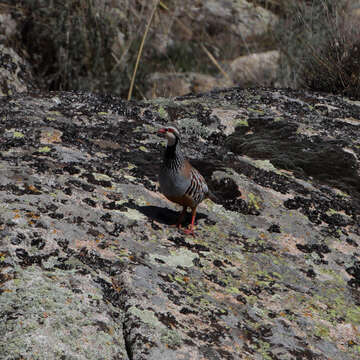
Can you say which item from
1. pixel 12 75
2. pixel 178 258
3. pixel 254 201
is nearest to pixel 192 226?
pixel 178 258

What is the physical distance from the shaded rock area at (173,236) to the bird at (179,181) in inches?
9.3

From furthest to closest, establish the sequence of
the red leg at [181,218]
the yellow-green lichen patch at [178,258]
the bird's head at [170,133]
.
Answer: the bird's head at [170,133], the red leg at [181,218], the yellow-green lichen patch at [178,258]

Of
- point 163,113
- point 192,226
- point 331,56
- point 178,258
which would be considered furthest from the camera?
point 331,56

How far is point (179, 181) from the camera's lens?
4863 millimetres

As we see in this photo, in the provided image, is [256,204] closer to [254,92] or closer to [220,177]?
[220,177]

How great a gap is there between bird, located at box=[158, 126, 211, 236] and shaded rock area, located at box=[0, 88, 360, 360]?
24cm

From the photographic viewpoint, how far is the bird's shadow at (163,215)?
195 inches

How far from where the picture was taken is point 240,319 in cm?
382

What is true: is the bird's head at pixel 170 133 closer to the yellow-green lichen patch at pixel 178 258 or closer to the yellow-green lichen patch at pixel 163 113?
the yellow-green lichen patch at pixel 178 258

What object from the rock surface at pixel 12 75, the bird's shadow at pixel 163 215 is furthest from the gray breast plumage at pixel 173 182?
the rock surface at pixel 12 75

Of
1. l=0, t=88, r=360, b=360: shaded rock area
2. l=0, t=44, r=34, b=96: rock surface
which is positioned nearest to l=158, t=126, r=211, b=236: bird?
l=0, t=88, r=360, b=360: shaded rock area

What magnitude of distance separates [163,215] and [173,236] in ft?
1.49

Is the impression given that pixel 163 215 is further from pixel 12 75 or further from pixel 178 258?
pixel 12 75

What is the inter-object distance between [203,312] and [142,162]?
8.04 ft
